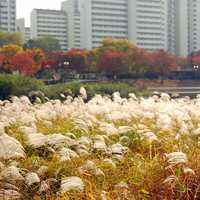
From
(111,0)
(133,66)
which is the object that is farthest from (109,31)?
(133,66)

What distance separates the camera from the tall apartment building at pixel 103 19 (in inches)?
3388

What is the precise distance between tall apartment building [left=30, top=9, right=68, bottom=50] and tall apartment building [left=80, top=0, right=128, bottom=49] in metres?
5.45

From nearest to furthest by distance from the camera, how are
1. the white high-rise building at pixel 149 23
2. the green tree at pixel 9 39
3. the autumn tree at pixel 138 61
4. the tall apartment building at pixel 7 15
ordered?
the autumn tree at pixel 138 61, the green tree at pixel 9 39, the tall apartment building at pixel 7 15, the white high-rise building at pixel 149 23

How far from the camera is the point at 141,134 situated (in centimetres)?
619

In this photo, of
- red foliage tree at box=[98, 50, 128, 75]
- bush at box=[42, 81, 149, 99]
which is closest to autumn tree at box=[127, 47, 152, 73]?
red foliage tree at box=[98, 50, 128, 75]

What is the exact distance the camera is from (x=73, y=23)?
92500mm

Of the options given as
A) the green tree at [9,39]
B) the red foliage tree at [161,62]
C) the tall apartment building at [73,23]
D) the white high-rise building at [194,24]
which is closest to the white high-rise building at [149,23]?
the white high-rise building at [194,24]

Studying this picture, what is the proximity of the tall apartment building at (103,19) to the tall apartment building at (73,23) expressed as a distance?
2.44 m

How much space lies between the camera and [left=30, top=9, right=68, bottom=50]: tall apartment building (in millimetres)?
92125

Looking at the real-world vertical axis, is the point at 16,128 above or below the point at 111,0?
below

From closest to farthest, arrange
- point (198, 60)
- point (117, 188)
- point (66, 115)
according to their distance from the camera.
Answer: point (117, 188) → point (66, 115) → point (198, 60)

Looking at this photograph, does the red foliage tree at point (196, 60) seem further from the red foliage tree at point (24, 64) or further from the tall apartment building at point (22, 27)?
the tall apartment building at point (22, 27)

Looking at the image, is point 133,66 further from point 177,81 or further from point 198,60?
point 198,60

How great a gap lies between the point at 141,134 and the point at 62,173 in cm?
178
